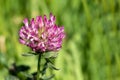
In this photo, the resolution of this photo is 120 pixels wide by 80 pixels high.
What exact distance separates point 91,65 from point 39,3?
85cm

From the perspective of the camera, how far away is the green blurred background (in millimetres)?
2328

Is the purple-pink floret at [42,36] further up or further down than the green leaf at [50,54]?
further up

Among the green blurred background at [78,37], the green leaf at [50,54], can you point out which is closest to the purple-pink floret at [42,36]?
the green leaf at [50,54]

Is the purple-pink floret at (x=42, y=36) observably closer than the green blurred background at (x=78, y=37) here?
Yes

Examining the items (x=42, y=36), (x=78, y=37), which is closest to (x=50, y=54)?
(x=42, y=36)

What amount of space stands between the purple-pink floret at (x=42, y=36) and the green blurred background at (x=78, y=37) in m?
0.44

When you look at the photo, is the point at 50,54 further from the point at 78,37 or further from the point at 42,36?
the point at 78,37

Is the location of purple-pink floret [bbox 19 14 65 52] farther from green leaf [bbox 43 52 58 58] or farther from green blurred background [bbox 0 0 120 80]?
green blurred background [bbox 0 0 120 80]

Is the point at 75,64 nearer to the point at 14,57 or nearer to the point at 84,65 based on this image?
the point at 84,65

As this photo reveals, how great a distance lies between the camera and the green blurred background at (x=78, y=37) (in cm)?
233

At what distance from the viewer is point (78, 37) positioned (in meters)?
2.88

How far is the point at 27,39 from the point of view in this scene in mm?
1552

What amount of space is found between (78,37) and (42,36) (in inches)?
52.3

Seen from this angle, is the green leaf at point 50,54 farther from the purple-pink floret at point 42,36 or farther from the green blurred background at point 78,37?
the green blurred background at point 78,37
